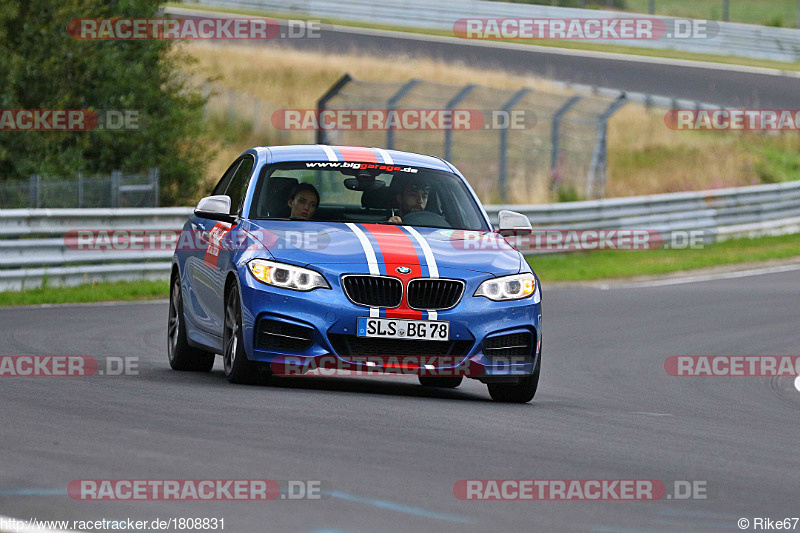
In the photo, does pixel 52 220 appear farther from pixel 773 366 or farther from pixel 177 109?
pixel 773 366

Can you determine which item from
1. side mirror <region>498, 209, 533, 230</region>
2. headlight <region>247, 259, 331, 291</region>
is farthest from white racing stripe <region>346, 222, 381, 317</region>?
side mirror <region>498, 209, 533, 230</region>

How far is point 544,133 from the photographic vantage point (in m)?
31.3

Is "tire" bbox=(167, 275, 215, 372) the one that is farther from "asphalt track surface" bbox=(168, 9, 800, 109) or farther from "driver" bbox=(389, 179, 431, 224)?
"asphalt track surface" bbox=(168, 9, 800, 109)

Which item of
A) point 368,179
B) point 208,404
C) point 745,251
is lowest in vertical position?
point 745,251

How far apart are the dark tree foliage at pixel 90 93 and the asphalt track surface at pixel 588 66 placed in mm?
13456

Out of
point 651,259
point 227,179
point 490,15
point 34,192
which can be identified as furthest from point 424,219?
point 490,15

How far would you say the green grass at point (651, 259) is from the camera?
2355 cm

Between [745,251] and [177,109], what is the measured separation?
10.1 meters

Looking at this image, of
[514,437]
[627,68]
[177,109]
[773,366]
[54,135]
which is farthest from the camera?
[627,68]

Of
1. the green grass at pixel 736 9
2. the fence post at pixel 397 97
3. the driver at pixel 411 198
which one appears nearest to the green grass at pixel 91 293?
the fence post at pixel 397 97

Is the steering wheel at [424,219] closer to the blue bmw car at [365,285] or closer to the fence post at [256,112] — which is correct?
the blue bmw car at [365,285]

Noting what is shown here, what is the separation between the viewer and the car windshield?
10492mm

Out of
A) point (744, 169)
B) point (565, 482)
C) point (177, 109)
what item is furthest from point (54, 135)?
point (565, 482)

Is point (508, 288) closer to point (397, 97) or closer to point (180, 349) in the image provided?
point (180, 349)
